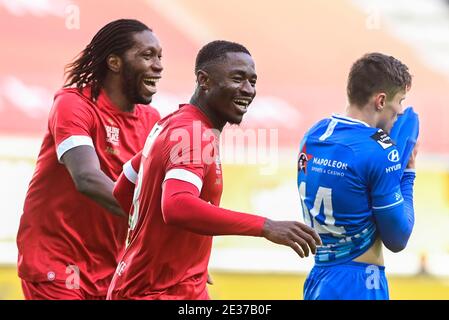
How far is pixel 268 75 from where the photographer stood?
12938mm

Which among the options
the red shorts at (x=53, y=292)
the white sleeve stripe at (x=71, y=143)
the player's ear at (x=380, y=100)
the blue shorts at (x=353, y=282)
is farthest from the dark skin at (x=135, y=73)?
the blue shorts at (x=353, y=282)

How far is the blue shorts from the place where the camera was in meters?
4.56

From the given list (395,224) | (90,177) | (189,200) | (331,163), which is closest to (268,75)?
(90,177)

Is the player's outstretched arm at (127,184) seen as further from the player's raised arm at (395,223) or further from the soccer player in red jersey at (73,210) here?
the player's raised arm at (395,223)

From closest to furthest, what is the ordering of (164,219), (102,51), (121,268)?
(164,219) < (121,268) < (102,51)

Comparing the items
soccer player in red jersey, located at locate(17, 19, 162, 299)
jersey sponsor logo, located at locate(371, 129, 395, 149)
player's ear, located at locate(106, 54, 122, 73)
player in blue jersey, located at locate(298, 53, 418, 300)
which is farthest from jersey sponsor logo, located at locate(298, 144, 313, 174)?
player's ear, located at locate(106, 54, 122, 73)

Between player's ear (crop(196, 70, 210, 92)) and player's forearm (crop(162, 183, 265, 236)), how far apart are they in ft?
2.04

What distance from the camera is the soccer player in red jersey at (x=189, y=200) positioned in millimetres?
3863

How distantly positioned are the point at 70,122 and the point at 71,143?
0.12m

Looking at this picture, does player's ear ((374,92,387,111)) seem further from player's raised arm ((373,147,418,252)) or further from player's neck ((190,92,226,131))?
player's neck ((190,92,226,131))

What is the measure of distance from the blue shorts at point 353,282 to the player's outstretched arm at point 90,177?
0.99 meters

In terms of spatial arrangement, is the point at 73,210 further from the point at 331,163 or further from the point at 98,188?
the point at 331,163

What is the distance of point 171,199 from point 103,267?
164cm
